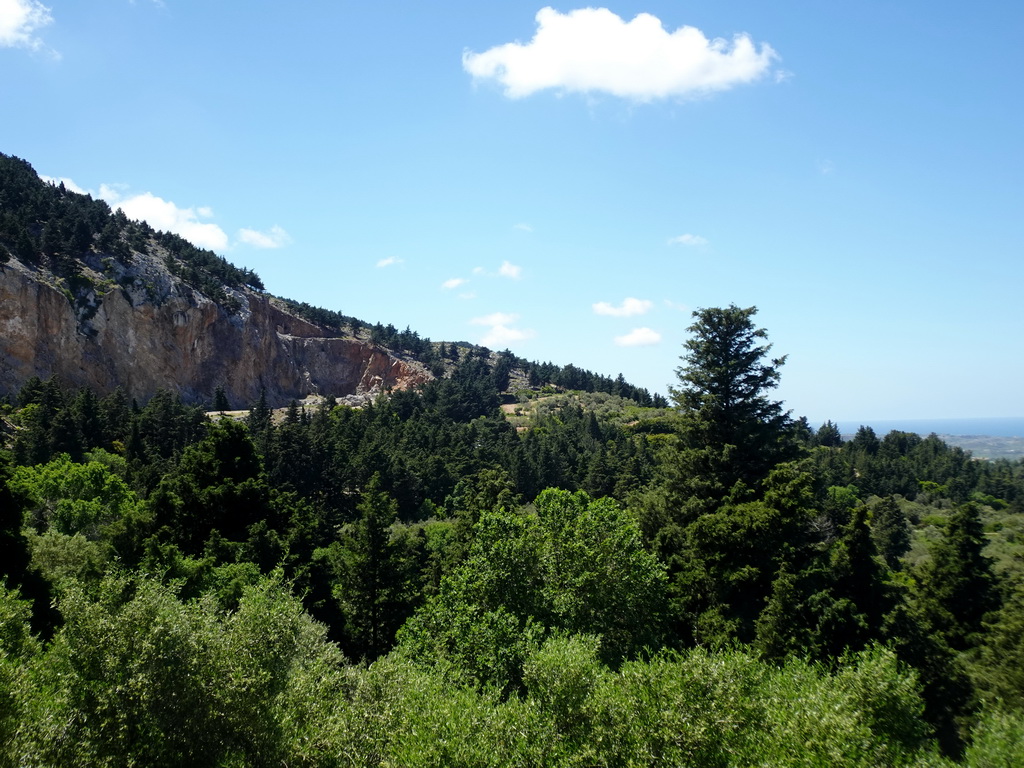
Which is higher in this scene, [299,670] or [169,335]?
[169,335]

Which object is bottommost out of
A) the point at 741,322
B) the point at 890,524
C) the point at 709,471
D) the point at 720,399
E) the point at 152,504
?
the point at 890,524

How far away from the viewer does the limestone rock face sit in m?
77.2

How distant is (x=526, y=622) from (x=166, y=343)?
97.8 m

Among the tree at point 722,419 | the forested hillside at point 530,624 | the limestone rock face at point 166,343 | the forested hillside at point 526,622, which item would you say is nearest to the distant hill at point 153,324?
the limestone rock face at point 166,343

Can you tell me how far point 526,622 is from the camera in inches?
657

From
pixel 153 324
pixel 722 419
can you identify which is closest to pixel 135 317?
pixel 153 324

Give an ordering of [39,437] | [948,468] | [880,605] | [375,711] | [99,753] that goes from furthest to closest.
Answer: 1. [948,468]
2. [39,437]
3. [880,605]
4. [375,711]
5. [99,753]

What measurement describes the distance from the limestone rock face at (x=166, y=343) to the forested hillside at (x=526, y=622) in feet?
114

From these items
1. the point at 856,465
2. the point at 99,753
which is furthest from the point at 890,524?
the point at 99,753

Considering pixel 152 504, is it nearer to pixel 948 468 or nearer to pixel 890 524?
pixel 890 524

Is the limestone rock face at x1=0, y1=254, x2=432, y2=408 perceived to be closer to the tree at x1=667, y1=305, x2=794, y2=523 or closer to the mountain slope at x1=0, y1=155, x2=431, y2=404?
the mountain slope at x1=0, y1=155, x2=431, y2=404

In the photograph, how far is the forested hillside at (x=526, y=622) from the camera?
977 centimetres

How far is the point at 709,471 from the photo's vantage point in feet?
83.6

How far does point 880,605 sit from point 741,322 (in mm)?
11831
